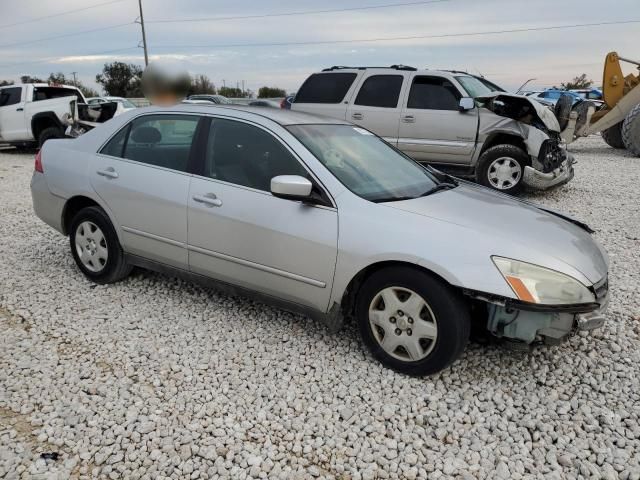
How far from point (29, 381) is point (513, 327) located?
9.23ft

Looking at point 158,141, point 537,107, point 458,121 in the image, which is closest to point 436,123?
point 458,121

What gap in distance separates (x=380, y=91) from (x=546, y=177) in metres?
2.91

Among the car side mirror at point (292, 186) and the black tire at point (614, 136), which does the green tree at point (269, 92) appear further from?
the car side mirror at point (292, 186)

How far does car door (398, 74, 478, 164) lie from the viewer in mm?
7789

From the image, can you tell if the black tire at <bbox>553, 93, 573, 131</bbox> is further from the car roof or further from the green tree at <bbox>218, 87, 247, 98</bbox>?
the green tree at <bbox>218, 87, 247, 98</bbox>

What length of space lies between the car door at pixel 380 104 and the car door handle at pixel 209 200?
520 centimetres

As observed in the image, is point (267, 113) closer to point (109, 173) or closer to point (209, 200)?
point (209, 200)

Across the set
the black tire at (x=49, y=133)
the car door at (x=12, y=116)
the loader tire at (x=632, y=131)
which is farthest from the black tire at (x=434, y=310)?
the car door at (x=12, y=116)

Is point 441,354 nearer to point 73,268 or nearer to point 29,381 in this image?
point 29,381

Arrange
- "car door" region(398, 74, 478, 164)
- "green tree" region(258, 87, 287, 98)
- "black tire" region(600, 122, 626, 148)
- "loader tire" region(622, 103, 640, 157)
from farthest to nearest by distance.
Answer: "green tree" region(258, 87, 287, 98)
"black tire" region(600, 122, 626, 148)
"loader tire" region(622, 103, 640, 157)
"car door" region(398, 74, 478, 164)

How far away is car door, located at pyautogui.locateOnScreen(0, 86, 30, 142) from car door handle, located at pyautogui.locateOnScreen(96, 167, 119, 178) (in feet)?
36.6

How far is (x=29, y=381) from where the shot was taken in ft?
9.81

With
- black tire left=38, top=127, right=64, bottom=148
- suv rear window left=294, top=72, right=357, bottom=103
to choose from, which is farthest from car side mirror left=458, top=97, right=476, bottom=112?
black tire left=38, top=127, right=64, bottom=148

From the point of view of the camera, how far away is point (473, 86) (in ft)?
26.7
